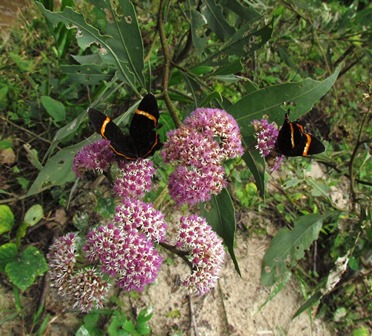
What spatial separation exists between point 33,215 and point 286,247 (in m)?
1.28

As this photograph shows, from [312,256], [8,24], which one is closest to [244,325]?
[312,256]

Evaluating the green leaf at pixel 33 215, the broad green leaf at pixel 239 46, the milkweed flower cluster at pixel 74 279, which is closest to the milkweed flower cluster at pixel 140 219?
the milkweed flower cluster at pixel 74 279

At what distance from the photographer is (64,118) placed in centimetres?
218

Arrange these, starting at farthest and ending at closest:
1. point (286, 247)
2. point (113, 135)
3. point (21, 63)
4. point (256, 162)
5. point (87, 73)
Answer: point (21, 63) < point (286, 247) < point (87, 73) < point (256, 162) < point (113, 135)

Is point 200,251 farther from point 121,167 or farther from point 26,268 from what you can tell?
point 26,268

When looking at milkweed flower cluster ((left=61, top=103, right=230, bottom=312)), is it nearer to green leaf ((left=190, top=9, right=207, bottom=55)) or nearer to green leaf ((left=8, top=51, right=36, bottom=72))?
green leaf ((left=190, top=9, right=207, bottom=55))

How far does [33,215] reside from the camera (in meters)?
1.91

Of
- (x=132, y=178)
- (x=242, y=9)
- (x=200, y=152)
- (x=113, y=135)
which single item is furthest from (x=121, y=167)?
(x=242, y=9)

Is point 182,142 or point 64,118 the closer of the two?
point 182,142

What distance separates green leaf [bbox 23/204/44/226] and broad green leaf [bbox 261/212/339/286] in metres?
1.13

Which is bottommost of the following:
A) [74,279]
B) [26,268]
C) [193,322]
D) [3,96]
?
[193,322]

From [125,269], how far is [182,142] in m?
0.49

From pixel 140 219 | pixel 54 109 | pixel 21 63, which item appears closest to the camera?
pixel 140 219

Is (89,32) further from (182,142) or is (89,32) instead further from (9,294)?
(9,294)
